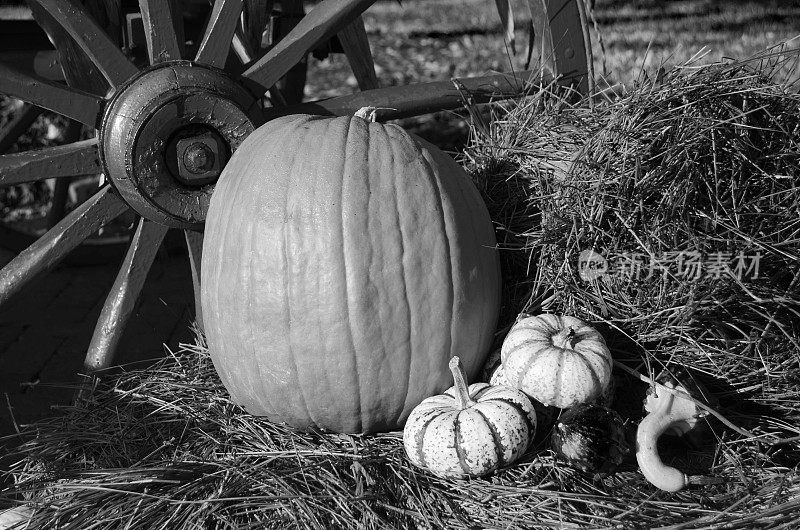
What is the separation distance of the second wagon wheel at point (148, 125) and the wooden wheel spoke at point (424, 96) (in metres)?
0.09

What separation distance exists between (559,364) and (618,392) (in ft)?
1.14

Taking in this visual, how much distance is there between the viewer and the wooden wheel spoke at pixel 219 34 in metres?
2.46

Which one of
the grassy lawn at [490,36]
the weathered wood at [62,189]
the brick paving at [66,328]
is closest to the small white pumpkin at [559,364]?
the brick paving at [66,328]

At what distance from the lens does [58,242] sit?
2482mm

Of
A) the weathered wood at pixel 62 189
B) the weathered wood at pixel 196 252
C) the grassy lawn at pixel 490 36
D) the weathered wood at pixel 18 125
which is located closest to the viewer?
the weathered wood at pixel 196 252

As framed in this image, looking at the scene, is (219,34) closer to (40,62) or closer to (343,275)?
(343,275)

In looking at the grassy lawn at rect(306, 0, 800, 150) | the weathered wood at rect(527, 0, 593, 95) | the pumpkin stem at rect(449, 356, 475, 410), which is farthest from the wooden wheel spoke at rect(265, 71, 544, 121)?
the grassy lawn at rect(306, 0, 800, 150)

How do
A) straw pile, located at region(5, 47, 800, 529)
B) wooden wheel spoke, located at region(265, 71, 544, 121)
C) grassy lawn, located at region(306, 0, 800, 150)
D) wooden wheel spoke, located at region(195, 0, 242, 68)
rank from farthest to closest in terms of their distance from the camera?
grassy lawn, located at region(306, 0, 800, 150) → wooden wheel spoke, located at region(265, 71, 544, 121) → wooden wheel spoke, located at region(195, 0, 242, 68) → straw pile, located at region(5, 47, 800, 529)

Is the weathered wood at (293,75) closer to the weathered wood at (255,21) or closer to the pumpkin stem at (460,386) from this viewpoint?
the weathered wood at (255,21)

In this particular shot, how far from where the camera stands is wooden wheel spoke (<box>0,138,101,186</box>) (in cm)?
239

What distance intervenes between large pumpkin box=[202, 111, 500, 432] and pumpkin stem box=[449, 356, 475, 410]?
0.14m

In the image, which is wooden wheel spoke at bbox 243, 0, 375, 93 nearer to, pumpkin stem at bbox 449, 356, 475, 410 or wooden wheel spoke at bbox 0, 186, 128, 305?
wooden wheel spoke at bbox 0, 186, 128, 305

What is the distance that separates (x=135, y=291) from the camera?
2.58m

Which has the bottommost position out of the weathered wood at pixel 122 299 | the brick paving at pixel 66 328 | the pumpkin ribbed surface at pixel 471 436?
the brick paving at pixel 66 328
